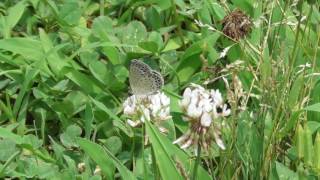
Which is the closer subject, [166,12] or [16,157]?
[16,157]

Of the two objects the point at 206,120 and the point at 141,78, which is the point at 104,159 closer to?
the point at 141,78

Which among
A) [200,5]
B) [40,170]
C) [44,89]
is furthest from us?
[200,5]

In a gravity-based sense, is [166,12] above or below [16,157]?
above

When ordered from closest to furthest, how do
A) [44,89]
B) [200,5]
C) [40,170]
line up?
[40,170] → [44,89] → [200,5]

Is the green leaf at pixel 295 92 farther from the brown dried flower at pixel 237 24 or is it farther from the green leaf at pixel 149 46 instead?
the green leaf at pixel 149 46

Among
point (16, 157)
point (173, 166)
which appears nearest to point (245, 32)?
point (173, 166)

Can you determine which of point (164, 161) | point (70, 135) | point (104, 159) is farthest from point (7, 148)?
point (164, 161)

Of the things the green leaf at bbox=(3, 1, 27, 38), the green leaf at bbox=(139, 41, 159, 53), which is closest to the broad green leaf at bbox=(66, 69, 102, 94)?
the green leaf at bbox=(139, 41, 159, 53)

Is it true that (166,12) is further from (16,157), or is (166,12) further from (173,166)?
(173,166)
